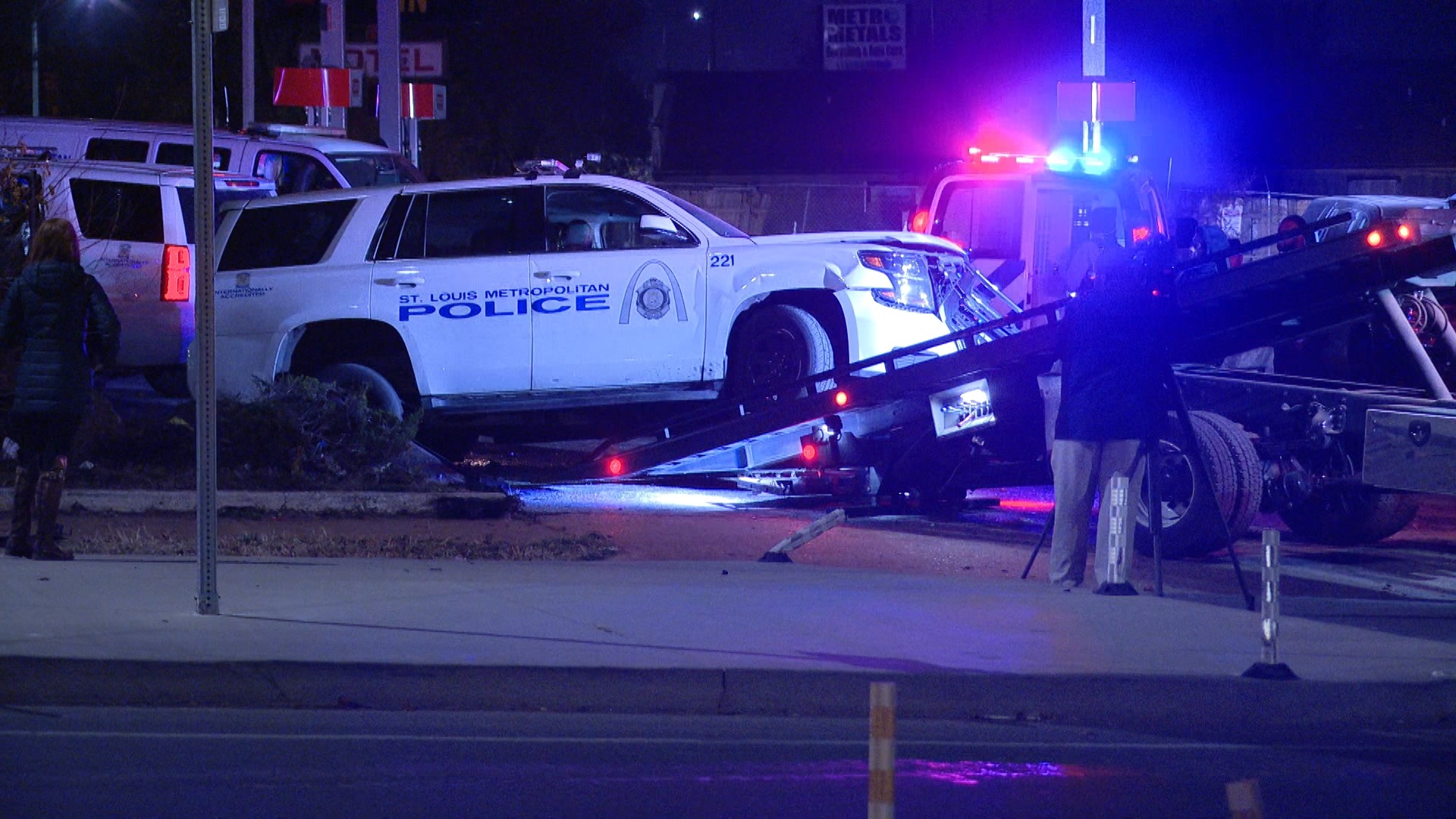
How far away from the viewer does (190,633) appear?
764 centimetres

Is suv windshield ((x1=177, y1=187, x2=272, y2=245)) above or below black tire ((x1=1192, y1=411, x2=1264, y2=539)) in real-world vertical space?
above

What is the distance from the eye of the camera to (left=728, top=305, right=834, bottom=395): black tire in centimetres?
1161

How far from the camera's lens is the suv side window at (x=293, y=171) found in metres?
17.5

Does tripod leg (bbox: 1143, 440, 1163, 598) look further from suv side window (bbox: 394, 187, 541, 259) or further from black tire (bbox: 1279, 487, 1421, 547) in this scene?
suv side window (bbox: 394, 187, 541, 259)

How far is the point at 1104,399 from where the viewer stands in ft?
29.6

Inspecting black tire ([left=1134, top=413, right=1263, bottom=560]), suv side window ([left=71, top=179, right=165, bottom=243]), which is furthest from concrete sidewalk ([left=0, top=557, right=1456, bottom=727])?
suv side window ([left=71, top=179, right=165, bottom=243])

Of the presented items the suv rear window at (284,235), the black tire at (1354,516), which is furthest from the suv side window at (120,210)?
the black tire at (1354,516)

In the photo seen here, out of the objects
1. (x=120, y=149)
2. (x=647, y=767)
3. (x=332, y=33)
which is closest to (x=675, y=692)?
(x=647, y=767)

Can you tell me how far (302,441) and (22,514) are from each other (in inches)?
98.3

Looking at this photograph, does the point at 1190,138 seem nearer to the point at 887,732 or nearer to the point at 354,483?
the point at 354,483

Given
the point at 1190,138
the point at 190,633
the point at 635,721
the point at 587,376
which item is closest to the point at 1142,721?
the point at 635,721

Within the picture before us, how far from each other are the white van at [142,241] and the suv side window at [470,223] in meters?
2.55

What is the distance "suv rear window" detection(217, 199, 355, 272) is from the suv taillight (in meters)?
1.92

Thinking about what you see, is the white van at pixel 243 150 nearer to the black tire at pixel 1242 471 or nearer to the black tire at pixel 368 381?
the black tire at pixel 368 381
